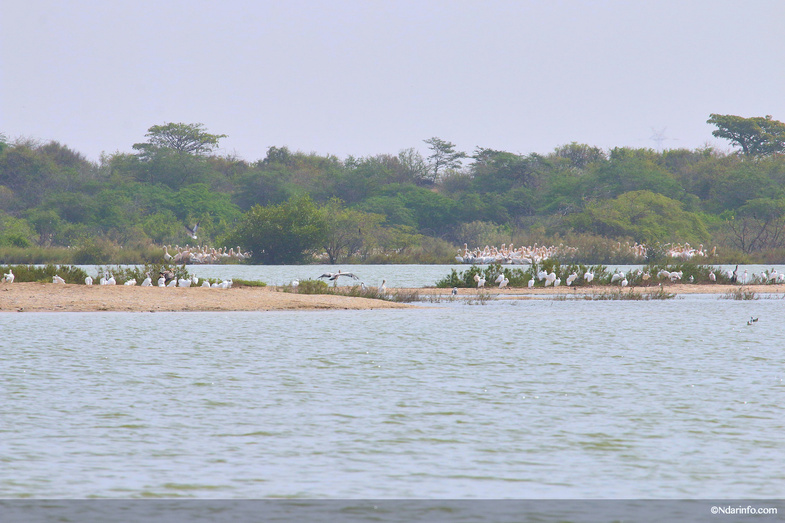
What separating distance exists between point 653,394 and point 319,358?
192 inches

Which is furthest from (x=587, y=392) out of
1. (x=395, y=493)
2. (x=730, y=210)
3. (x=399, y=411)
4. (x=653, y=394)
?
(x=730, y=210)

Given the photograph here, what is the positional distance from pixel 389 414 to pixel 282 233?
43.8m

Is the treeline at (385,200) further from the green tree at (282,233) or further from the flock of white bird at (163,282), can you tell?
the flock of white bird at (163,282)

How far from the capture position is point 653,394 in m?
10.9

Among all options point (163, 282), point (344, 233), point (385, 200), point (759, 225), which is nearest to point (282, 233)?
point (344, 233)

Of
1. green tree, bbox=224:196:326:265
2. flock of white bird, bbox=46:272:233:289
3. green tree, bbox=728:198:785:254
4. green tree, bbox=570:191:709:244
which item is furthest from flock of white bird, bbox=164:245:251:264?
green tree, bbox=728:198:785:254

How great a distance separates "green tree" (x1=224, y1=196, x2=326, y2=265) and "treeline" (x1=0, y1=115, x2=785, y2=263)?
0.07 meters

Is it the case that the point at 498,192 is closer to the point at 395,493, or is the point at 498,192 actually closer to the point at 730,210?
the point at 730,210

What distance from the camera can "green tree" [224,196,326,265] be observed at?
53.0m

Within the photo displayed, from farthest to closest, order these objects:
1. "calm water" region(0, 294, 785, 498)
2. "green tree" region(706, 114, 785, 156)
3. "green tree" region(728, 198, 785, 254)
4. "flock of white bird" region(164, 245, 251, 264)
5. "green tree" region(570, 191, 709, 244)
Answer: "green tree" region(706, 114, 785, 156) → "green tree" region(728, 198, 785, 254) → "green tree" region(570, 191, 709, 244) → "flock of white bird" region(164, 245, 251, 264) → "calm water" region(0, 294, 785, 498)

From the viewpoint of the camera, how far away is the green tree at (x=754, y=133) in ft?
259

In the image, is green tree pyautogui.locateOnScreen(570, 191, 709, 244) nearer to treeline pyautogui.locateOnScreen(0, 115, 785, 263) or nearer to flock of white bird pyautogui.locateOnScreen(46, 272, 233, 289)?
treeline pyautogui.locateOnScreen(0, 115, 785, 263)

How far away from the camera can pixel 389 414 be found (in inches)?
378

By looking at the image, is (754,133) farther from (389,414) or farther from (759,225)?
(389,414)
